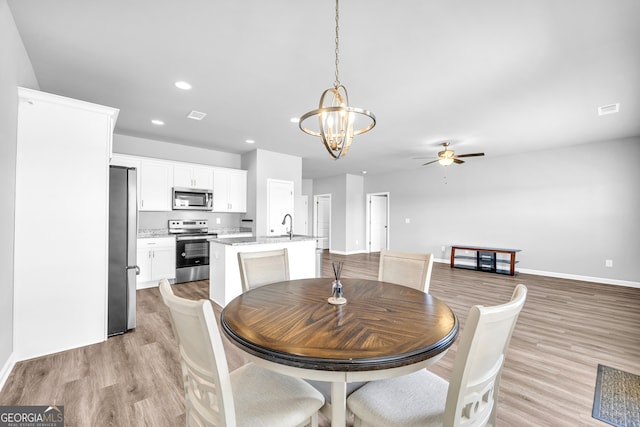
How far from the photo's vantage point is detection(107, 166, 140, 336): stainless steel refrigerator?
2.73 metres

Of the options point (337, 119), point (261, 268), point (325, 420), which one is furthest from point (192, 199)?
point (325, 420)

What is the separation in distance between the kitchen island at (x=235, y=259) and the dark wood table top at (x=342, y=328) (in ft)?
6.10

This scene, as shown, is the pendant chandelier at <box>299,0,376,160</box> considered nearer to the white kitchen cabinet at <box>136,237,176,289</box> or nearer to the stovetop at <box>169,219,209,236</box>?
the white kitchen cabinet at <box>136,237,176,289</box>

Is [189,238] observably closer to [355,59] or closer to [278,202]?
[278,202]

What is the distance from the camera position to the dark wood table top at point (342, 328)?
972 millimetres

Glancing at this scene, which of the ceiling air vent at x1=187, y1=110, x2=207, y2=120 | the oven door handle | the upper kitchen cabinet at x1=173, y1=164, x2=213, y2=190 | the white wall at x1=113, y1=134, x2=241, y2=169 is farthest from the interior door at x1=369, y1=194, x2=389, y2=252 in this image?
the ceiling air vent at x1=187, y1=110, x2=207, y2=120

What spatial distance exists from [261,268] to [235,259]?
1.45 meters

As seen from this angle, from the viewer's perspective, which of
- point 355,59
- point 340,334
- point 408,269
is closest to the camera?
point 340,334

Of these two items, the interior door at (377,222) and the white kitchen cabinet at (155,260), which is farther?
the interior door at (377,222)

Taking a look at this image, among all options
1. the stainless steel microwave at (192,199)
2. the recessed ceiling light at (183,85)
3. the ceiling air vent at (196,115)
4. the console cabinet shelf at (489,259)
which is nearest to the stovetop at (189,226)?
the stainless steel microwave at (192,199)

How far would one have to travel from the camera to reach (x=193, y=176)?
5273 mm

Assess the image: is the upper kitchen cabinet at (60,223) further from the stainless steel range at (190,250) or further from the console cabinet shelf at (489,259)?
the console cabinet shelf at (489,259)

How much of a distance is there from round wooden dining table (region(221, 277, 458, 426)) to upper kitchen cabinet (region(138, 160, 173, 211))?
408cm

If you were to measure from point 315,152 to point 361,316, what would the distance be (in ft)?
16.3
